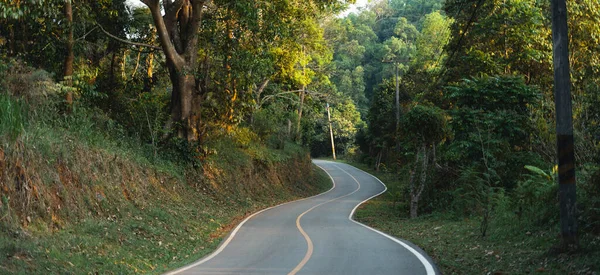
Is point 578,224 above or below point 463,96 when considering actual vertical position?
below

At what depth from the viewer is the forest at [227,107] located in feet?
40.2

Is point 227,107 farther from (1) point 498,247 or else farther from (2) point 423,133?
(1) point 498,247

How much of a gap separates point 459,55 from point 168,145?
1633 cm

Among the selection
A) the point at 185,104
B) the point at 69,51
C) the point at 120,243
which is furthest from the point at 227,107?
the point at 120,243

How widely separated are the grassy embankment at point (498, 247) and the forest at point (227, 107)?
0.14 meters

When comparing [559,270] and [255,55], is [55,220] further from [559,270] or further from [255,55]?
[255,55]

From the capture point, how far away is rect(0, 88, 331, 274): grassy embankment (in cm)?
1013

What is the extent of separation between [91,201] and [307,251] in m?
5.43

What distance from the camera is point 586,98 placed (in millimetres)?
14070

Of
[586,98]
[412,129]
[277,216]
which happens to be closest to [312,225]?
[277,216]

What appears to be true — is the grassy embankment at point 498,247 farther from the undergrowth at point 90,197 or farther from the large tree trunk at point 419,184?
the undergrowth at point 90,197

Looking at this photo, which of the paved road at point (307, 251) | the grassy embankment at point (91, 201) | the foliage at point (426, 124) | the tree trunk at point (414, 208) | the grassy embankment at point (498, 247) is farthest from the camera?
the tree trunk at point (414, 208)

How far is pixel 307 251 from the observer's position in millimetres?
13852

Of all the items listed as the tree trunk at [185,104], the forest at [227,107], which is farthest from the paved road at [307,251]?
the tree trunk at [185,104]
